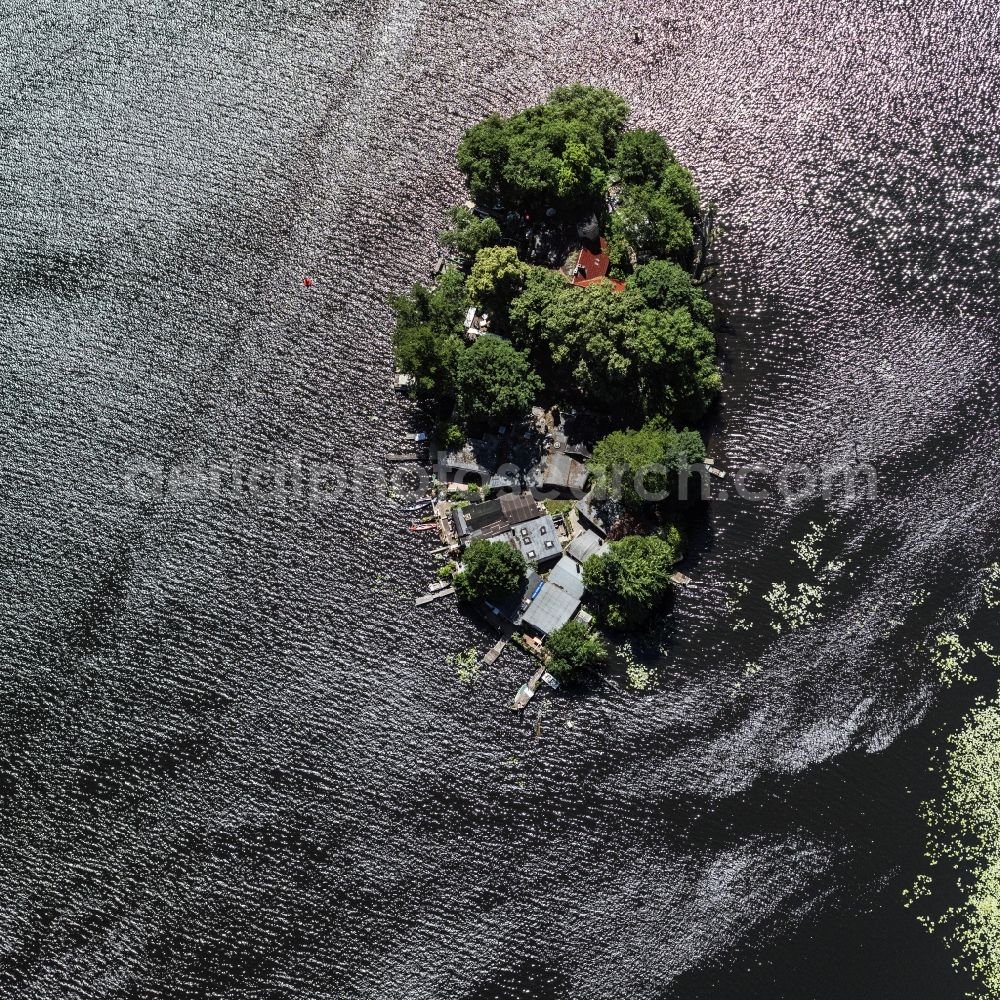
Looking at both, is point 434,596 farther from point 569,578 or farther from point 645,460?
point 645,460

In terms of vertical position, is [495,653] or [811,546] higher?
[811,546]

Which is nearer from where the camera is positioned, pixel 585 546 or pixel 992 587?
pixel 992 587

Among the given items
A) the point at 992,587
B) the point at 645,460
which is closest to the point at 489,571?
the point at 645,460

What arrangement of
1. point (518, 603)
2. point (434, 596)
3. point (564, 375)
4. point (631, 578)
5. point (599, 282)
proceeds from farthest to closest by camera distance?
point (564, 375), point (434, 596), point (518, 603), point (599, 282), point (631, 578)

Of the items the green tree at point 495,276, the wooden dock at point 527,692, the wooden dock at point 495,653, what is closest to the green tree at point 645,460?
the green tree at point 495,276

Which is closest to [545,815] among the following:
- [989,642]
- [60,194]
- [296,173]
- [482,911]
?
[482,911]

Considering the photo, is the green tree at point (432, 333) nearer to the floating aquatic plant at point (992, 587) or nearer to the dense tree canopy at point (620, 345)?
the dense tree canopy at point (620, 345)

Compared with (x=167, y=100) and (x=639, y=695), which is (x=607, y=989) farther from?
(x=167, y=100)
